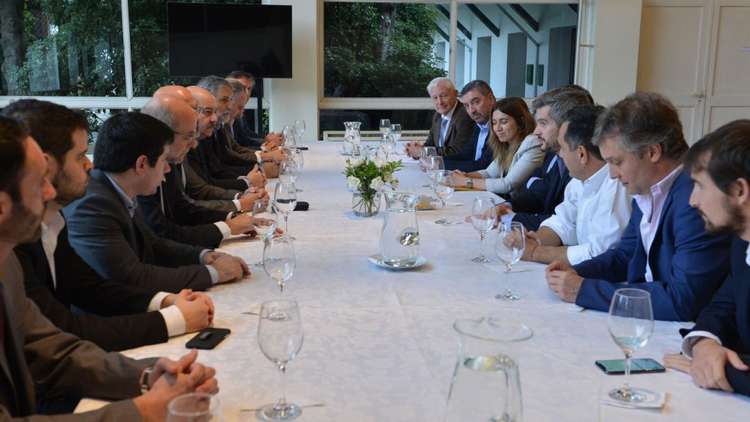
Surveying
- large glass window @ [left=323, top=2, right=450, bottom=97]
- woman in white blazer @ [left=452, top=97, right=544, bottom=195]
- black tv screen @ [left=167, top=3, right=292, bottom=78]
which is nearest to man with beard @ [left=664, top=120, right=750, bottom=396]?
woman in white blazer @ [left=452, top=97, right=544, bottom=195]

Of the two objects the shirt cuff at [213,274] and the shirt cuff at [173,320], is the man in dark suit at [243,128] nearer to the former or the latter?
the shirt cuff at [213,274]

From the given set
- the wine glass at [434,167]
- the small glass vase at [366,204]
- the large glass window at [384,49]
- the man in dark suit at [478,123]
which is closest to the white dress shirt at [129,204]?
the small glass vase at [366,204]

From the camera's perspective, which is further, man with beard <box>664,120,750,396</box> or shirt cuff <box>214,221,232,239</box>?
shirt cuff <box>214,221,232,239</box>

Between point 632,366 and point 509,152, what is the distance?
348cm

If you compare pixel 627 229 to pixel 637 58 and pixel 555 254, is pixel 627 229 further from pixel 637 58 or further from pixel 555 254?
pixel 637 58

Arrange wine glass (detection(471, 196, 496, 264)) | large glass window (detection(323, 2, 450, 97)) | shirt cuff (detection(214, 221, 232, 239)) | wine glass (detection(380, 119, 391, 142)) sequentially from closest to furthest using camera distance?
wine glass (detection(471, 196, 496, 264))
shirt cuff (detection(214, 221, 232, 239))
wine glass (detection(380, 119, 391, 142))
large glass window (detection(323, 2, 450, 97))

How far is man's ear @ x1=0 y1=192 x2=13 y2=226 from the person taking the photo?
129cm

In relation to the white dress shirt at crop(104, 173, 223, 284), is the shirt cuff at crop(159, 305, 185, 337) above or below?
below

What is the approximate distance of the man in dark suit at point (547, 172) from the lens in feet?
12.3

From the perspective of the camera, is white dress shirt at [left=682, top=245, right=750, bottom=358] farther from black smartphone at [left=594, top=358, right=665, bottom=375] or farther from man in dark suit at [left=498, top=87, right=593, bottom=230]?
man in dark suit at [left=498, top=87, right=593, bottom=230]

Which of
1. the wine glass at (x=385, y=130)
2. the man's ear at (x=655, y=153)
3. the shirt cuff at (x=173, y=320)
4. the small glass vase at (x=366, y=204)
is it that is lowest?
the shirt cuff at (x=173, y=320)

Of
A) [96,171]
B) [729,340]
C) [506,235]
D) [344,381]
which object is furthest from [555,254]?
[96,171]

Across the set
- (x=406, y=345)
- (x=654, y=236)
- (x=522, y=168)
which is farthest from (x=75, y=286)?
(x=522, y=168)

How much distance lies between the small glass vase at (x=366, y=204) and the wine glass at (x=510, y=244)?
4.04ft
